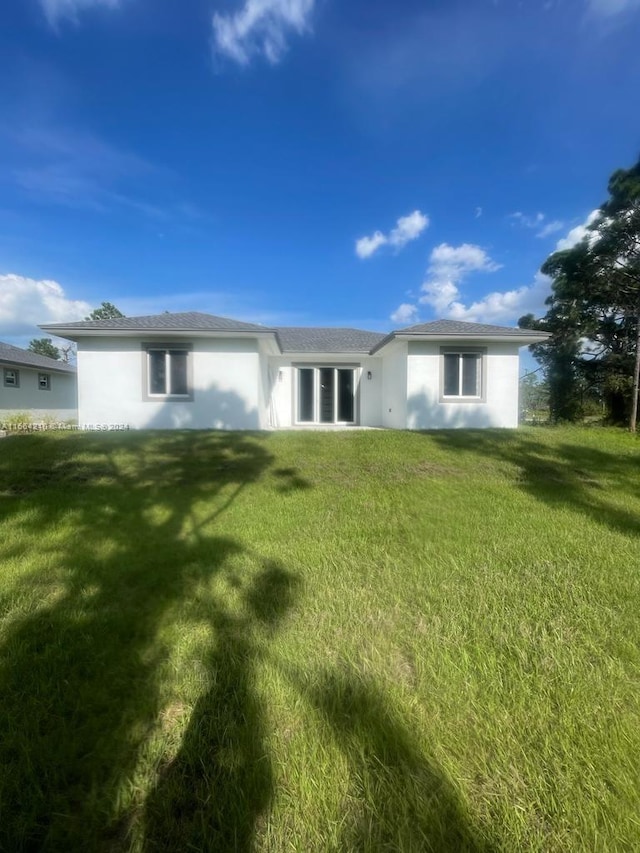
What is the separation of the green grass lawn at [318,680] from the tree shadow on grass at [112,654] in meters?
0.01

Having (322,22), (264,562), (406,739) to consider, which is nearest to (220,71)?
(322,22)

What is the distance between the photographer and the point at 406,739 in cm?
178

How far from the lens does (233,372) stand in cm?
1118

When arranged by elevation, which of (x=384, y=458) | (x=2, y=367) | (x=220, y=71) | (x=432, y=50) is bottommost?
(x=384, y=458)

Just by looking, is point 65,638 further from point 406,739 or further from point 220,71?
point 220,71

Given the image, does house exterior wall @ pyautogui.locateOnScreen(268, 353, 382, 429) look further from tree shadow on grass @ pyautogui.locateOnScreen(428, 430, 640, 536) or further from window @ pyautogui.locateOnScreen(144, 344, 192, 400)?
tree shadow on grass @ pyautogui.locateOnScreen(428, 430, 640, 536)

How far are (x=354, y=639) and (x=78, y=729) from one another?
155 centimetres

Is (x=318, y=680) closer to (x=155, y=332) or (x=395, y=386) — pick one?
(x=155, y=332)

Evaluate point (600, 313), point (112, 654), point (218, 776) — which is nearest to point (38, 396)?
point (112, 654)

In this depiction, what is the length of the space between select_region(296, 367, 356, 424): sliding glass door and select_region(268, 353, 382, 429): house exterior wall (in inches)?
8.3

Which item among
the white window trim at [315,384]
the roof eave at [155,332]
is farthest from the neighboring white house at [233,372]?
the white window trim at [315,384]

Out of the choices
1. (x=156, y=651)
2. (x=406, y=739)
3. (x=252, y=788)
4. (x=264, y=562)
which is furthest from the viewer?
(x=264, y=562)

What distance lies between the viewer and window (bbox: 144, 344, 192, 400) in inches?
437

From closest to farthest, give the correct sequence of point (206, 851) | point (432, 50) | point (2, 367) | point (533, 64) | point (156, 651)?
1. point (206, 851)
2. point (156, 651)
3. point (432, 50)
4. point (533, 64)
5. point (2, 367)
